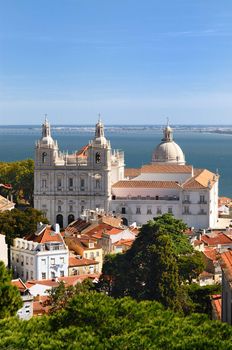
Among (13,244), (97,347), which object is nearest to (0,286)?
(97,347)

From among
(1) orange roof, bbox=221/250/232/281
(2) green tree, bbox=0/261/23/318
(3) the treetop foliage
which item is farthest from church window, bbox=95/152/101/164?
(3) the treetop foliage

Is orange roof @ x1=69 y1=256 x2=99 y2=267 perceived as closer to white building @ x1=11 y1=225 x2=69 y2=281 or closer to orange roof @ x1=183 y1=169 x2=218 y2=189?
white building @ x1=11 y1=225 x2=69 y2=281

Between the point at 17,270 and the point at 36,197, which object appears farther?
the point at 36,197

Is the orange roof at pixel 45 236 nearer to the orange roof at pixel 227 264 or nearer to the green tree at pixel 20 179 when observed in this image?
the orange roof at pixel 227 264

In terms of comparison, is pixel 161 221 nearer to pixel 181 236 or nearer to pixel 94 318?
pixel 181 236

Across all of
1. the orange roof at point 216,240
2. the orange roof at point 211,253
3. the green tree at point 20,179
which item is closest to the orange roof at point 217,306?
the orange roof at point 211,253

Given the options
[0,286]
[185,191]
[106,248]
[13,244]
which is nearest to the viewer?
[0,286]
